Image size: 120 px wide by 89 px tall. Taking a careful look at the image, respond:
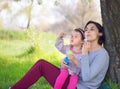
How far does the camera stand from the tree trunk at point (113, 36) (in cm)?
480

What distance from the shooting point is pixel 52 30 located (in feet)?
33.5

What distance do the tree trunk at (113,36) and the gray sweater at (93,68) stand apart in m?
0.24

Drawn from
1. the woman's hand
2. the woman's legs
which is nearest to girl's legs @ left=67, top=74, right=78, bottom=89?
the woman's hand

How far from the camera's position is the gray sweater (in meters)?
4.34

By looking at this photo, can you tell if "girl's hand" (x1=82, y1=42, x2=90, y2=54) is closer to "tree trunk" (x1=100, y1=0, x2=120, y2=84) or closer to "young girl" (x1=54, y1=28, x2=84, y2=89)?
"young girl" (x1=54, y1=28, x2=84, y2=89)

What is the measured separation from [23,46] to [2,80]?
3.14 metres

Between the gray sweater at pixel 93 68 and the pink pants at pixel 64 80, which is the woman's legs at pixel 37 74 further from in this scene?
the gray sweater at pixel 93 68

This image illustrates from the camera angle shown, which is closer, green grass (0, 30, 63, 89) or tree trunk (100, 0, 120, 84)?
tree trunk (100, 0, 120, 84)

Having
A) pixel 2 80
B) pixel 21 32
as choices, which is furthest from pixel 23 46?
pixel 2 80

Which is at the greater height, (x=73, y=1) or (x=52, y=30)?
(x=73, y=1)

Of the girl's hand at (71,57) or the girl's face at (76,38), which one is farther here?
the girl's face at (76,38)

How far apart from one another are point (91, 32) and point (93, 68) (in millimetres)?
447

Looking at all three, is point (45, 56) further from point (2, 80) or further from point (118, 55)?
point (118, 55)

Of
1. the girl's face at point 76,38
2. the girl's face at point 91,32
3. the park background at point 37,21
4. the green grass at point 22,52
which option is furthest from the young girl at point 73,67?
the park background at point 37,21
